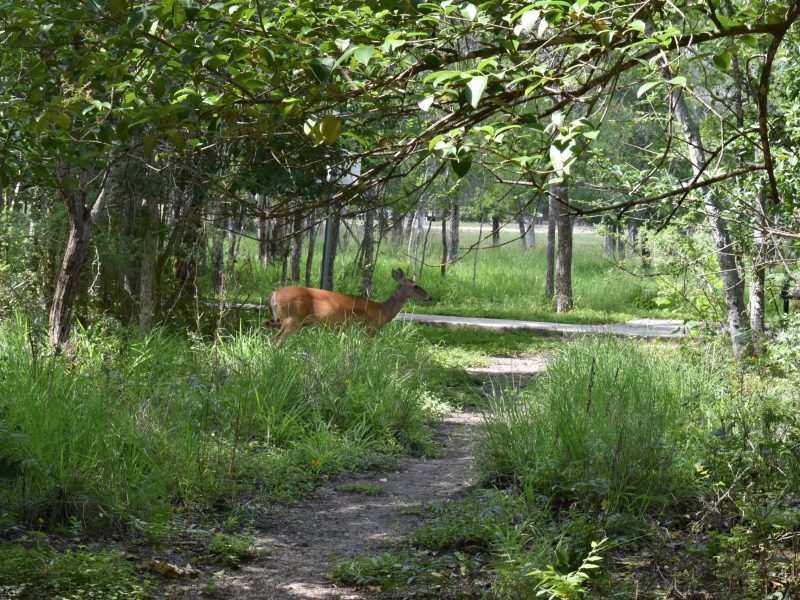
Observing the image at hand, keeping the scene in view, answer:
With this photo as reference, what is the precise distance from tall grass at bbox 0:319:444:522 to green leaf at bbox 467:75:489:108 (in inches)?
100

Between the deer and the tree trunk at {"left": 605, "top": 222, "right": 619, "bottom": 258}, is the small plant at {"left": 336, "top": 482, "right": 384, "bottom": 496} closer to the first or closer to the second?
the deer

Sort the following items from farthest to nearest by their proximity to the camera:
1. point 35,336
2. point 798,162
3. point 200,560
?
point 35,336, point 798,162, point 200,560

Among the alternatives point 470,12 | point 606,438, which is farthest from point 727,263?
point 470,12

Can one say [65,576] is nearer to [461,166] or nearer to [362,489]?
[362,489]

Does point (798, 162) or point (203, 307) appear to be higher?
point (798, 162)

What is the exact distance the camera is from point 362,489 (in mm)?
7109

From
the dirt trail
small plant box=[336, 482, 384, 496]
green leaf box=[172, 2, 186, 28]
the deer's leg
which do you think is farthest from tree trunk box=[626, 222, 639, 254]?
green leaf box=[172, 2, 186, 28]

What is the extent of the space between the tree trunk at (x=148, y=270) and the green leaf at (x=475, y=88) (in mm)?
8834

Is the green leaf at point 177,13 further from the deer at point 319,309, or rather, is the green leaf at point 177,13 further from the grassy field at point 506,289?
the grassy field at point 506,289

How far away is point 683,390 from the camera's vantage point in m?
8.26

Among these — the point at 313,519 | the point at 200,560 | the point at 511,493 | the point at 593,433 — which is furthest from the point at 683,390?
the point at 200,560

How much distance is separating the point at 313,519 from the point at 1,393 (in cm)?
237

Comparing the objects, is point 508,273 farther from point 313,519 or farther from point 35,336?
point 313,519

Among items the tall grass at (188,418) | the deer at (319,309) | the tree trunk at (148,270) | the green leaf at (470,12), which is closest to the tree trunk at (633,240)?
the tall grass at (188,418)
